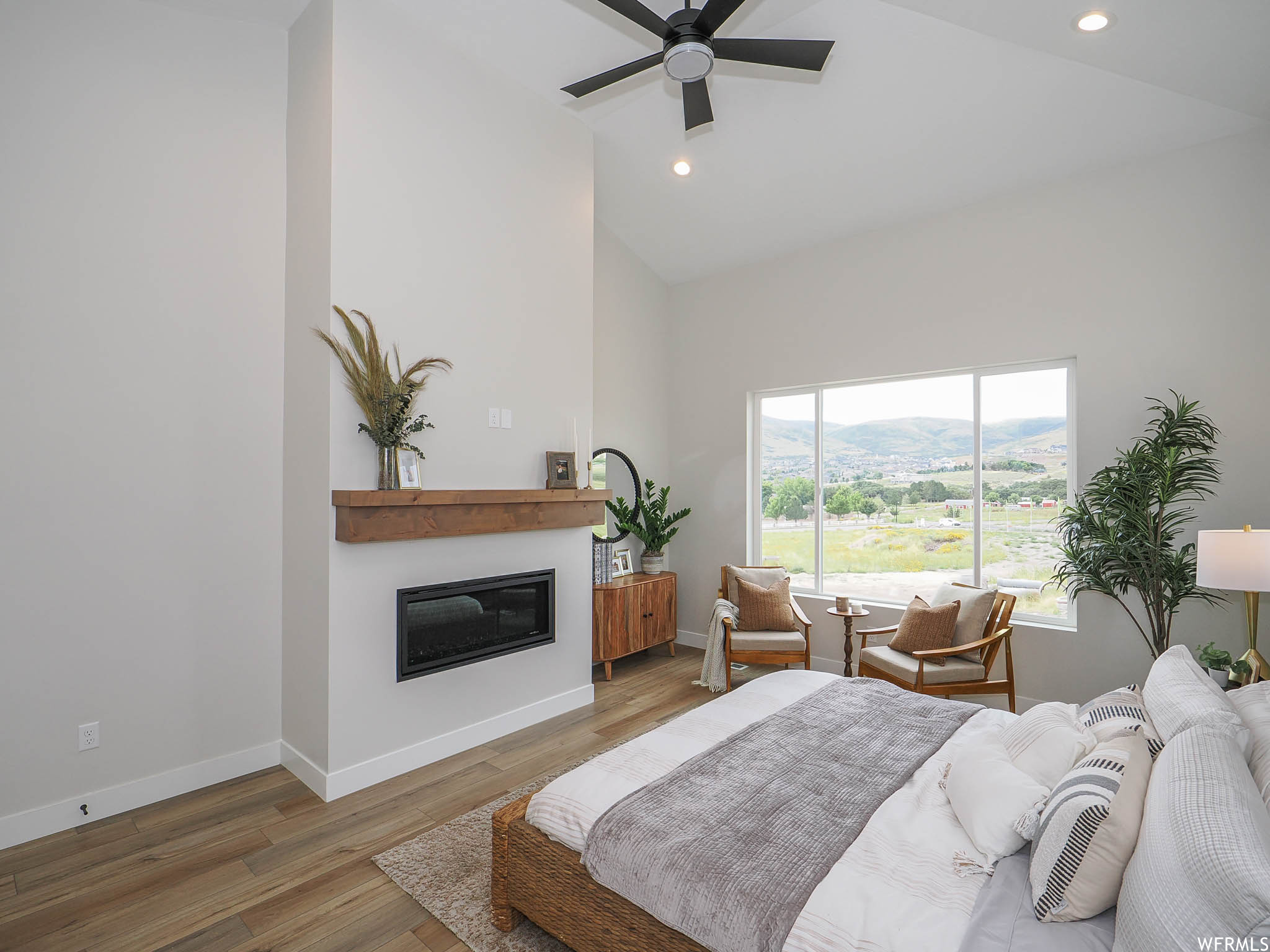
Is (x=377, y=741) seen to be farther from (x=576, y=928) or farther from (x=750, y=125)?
(x=750, y=125)

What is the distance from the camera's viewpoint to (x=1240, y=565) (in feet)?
8.85

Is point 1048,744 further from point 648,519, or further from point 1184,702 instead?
point 648,519

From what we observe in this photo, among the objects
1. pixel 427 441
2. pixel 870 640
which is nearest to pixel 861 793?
pixel 427 441

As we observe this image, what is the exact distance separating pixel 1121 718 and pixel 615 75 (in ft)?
9.63

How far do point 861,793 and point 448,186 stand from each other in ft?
10.7

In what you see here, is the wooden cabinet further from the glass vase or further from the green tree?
the glass vase

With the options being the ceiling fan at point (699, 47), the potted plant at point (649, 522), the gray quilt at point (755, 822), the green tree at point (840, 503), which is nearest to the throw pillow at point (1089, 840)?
the gray quilt at point (755, 822)

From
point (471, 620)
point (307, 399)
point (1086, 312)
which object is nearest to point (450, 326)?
point (307, 399)

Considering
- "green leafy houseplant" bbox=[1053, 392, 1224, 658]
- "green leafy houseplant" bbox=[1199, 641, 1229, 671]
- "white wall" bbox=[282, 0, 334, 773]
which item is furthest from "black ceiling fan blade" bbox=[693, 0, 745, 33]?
"green leafy houseplant" bbox=[1199, 641, 1229, 671]

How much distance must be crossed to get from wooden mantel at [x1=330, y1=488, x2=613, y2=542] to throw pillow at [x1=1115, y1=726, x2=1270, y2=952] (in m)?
2.75

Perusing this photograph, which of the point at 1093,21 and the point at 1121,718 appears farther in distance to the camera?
the point at 1093,21

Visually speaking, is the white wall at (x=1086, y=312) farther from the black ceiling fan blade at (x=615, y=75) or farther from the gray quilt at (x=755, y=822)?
the black ceiling fan blade at (x=615, y=75)

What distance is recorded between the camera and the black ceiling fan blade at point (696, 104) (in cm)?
282

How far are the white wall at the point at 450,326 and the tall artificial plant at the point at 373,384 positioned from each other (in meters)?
0.06
